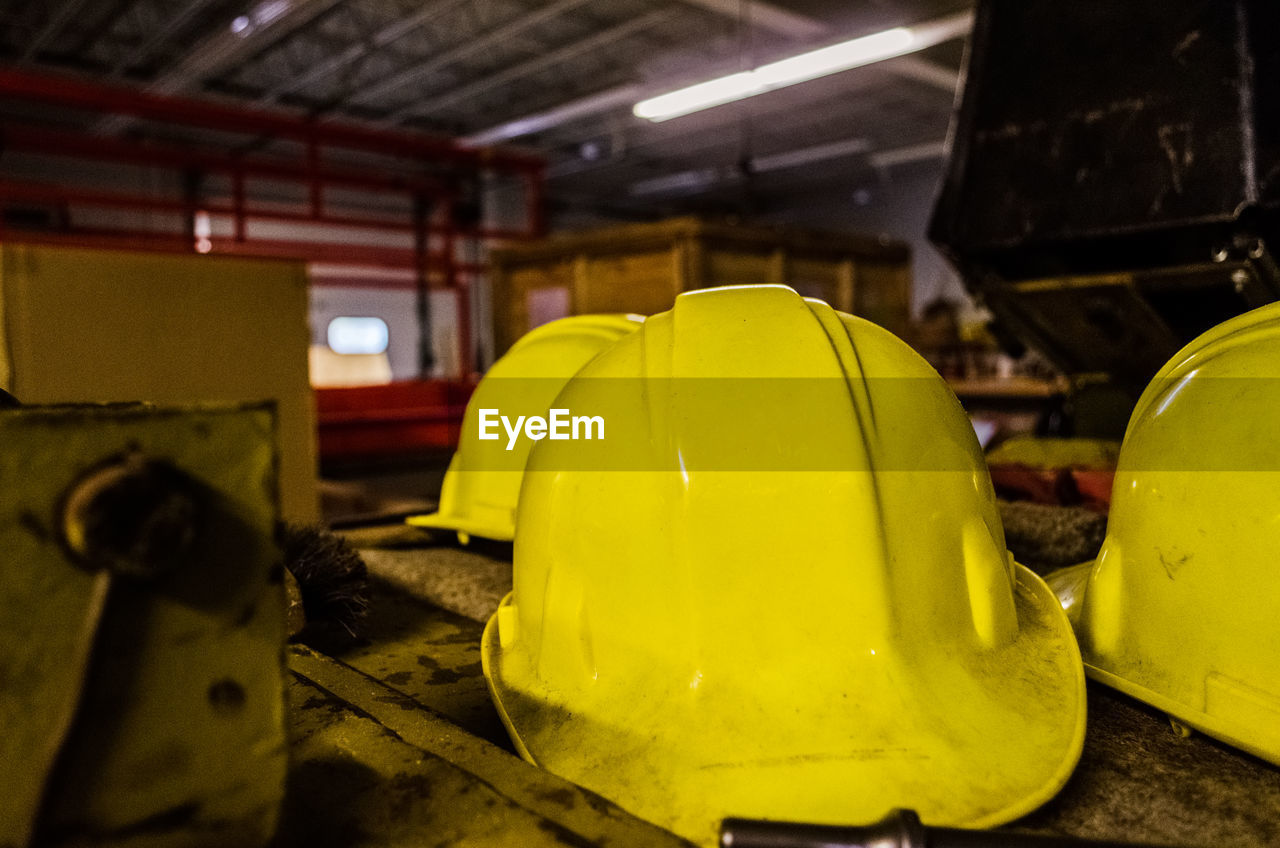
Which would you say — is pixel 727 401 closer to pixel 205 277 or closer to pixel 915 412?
pixel 915 412

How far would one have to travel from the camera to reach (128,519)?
606mm

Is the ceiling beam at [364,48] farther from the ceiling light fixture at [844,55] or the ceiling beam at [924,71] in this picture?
the ceiling beam at [924,71]

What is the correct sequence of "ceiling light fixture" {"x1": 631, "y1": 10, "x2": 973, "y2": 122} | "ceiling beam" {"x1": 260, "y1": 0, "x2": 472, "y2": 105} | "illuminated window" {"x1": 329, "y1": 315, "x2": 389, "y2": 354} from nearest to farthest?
"ceiling light fixture" {"x1": 631, "y1": 10, "x2": 973, "y2": 122}
"ceiling beam" {"x1": 260, "y1": 0, "x2": 472, "y2": 105}
"illuminated window" {"x1": 329, "y1": 315, "x2": 389, "y2": 354}

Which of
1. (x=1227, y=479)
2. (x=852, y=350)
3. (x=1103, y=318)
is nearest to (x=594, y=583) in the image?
(x=852, y=350)

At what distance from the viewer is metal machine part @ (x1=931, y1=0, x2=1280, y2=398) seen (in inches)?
79.7

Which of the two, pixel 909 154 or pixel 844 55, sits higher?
pixel 909 154

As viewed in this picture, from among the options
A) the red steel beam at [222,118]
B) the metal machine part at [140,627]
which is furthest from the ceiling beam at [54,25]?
the metal machine part at [140,627]

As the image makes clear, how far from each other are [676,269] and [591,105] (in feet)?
27.2

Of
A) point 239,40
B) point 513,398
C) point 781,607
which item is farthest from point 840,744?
point 239,40

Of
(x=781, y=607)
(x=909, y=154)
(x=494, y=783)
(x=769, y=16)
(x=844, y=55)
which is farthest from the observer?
(x=909, y=154)

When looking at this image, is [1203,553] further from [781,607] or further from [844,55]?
[844,55]

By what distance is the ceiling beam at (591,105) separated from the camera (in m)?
8.32

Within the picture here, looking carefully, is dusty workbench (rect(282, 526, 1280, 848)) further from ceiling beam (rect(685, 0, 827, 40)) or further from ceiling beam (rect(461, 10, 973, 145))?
ceiling beam (rect(685, 0, 827, 40))

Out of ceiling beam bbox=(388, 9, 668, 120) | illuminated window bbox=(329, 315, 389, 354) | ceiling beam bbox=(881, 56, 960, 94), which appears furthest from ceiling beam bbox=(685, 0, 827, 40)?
illuminated window bbox=(329, 315, 389, 354)
